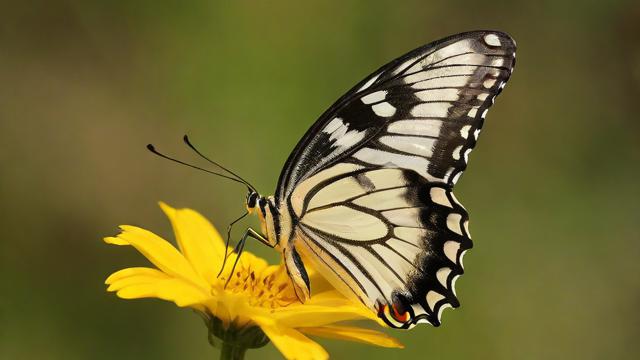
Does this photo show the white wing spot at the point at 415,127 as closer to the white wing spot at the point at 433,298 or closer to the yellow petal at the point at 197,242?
the white wing spot at the point at 433,298

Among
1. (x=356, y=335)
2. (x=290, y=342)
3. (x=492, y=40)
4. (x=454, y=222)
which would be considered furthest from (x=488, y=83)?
(x=290, y=342)

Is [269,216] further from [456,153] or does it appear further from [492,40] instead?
[492,40]

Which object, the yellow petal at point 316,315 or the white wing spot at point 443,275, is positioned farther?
the white wing spot at point 443,275

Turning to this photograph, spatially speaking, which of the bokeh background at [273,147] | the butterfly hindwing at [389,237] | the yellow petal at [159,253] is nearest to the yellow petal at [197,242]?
the yellow petal at [159,253]

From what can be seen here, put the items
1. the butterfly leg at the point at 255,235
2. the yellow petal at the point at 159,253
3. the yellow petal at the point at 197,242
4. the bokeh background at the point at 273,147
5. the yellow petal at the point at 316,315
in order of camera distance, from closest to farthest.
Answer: the yellow petal at the point at 316,315
the yellow petal at the point at 159,253
the butterfly leg at the point at 255,235
the yellow petal at the point at 197,242
the bokeh background at the point at 273,147

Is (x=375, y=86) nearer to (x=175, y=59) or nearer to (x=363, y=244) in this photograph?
(x=363, y=244)
